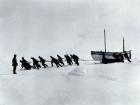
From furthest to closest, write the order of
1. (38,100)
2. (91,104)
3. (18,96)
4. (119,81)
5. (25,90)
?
(119,81)
(25,90)
(18,96)
(38,100)
(91,104)

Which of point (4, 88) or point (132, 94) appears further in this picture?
point (4, 88)

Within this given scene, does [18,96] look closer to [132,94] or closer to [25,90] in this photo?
[25,90]

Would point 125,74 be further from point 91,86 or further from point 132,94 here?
point 132,94

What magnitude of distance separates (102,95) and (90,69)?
1043cm

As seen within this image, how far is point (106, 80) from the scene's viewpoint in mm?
21469

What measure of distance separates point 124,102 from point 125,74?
24.4 feet

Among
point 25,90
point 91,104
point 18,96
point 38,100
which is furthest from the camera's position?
point 25,90

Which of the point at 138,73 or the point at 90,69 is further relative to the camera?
the point at 90,69

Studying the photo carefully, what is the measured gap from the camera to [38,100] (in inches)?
667

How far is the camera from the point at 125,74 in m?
23.2

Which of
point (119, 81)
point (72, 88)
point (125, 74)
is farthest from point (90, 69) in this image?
point (72, 88)

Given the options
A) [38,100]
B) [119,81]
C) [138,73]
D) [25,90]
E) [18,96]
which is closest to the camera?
[38,100]

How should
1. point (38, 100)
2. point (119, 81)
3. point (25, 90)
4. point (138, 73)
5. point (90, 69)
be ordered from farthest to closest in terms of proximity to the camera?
point (90, 69) → point (138, 73) → point (119, 81) → point (25, 90) → point (38, 100)

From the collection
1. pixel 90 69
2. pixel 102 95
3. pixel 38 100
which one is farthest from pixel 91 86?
pixel 90 69
